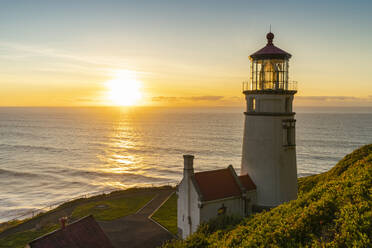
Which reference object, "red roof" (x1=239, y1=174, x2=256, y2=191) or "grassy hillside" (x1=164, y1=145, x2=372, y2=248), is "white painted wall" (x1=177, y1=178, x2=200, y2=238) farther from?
"grassy hillside" (x1=164, y1=145, x2=372, y2=248)

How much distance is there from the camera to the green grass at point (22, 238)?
2408 cm

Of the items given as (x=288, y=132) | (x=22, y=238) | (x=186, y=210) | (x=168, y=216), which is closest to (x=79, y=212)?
(x=22, y=238)

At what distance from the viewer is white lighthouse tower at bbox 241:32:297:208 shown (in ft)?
60.7

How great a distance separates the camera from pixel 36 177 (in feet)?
183

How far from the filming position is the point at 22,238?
25359 mm

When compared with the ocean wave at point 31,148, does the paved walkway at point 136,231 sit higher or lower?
higher

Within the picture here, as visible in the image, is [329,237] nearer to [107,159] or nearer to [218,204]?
[218,204]

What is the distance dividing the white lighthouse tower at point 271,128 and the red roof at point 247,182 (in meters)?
0.27

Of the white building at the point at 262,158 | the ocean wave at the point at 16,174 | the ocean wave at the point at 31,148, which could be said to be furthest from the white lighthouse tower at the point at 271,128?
the ocean wave at the point at 31,148

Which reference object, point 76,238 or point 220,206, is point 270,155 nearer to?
point 220,206

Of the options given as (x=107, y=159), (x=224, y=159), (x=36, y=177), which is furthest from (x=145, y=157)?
(x=36, y=177)

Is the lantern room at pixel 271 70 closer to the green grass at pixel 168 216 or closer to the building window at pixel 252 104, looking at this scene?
the building window at pixel 252 104

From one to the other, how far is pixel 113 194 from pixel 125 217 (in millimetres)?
10208

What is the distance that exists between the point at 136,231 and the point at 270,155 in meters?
13.0
